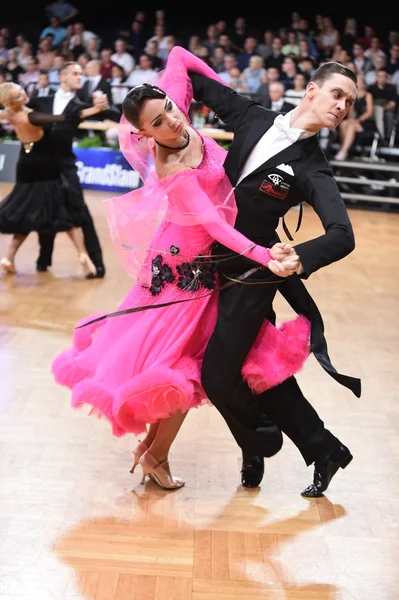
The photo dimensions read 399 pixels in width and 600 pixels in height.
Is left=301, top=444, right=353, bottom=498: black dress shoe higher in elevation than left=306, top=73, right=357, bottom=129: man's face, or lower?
lower

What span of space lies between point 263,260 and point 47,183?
3.70m

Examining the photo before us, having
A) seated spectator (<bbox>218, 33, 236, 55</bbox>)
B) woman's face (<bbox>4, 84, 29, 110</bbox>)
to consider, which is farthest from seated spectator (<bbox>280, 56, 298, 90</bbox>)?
woman's face (<bbox>4, 84, 29, 110</bbox>)

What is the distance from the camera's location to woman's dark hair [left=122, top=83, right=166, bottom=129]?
2.52 metres

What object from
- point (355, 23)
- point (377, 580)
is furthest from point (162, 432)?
point (355, 23)

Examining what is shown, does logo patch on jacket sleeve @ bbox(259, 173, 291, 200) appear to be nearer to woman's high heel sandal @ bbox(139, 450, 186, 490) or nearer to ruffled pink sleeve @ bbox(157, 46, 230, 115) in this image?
ruffled pink sleeve @ bbox(157, 46, 230, 115)

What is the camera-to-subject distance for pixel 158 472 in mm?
2992

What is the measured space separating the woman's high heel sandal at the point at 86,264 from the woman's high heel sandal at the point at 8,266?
0.53m

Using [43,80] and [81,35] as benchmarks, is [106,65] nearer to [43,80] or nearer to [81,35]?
[81,35]

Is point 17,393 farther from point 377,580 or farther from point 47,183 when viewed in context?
point 47,183

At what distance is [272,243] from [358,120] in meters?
8.12

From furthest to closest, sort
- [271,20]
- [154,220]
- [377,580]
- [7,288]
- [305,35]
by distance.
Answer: [271,20]
[305,35]
[7,288]
[154,220]
[377,580]

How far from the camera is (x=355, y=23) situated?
39.6 feet

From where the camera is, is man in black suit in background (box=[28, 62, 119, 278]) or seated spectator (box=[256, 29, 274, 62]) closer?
man in black suit in background (box=[28, 62, 119, 278])

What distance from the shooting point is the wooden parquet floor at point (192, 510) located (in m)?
2.42
